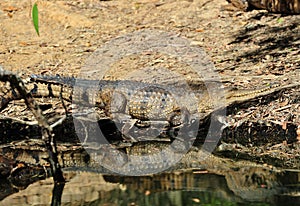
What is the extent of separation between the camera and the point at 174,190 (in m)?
4.84

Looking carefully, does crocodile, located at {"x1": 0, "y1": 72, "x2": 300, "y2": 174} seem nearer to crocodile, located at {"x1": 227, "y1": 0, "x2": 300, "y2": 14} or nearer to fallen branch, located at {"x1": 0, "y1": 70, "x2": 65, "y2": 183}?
fallen branch, located at {"x1": 0, "y1": 70, "x2": 65, "y2": 183}

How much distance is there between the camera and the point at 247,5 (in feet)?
34.5

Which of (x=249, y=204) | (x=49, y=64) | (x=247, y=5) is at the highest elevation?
(x=247, y=5)

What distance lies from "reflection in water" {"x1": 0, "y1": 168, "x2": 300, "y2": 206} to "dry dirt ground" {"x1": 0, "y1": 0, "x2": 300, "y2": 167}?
110 inches

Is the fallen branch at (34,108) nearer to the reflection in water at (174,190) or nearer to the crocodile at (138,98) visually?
the reflection in water at (174,190)

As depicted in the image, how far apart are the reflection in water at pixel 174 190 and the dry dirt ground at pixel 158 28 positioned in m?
2.79

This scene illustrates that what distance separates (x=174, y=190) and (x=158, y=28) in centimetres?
609

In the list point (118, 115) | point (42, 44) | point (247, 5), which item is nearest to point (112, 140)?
point (118, 115)

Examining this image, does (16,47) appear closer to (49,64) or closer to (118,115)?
(49,64)

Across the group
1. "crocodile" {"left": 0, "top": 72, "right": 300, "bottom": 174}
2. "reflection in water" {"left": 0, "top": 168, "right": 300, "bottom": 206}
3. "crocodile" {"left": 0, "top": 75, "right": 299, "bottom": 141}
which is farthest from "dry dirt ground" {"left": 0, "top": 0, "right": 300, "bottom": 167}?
"reflection in water" {"left": 0, "top": 168, "right": 300, "bottom": 206}

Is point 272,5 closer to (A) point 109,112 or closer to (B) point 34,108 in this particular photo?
(A) point 109,112

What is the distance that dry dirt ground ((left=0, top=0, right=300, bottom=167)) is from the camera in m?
8.62

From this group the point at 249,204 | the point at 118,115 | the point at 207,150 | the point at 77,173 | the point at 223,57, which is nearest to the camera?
the point at 249,204

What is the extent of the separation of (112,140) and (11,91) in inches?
48.7
